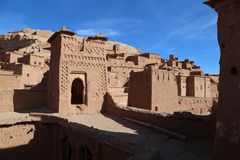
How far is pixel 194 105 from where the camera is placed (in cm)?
2272

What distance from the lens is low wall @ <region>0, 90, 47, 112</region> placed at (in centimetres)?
1612

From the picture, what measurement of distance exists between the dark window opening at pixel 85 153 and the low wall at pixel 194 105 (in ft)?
32.9

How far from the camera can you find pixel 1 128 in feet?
46.5

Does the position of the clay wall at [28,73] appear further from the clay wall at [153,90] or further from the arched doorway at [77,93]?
the clay wall at [153,90]

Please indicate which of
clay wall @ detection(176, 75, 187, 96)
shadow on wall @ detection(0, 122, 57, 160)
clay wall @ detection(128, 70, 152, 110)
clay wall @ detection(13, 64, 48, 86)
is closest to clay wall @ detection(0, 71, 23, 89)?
clay wall @ detection(13, 64, 48, 86)

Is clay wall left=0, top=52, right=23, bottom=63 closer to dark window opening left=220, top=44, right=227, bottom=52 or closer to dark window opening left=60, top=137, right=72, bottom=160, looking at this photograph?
dark window opening left=60, top=137, right=72, bottom=160

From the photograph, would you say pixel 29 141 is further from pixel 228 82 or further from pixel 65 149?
pixel 228 82

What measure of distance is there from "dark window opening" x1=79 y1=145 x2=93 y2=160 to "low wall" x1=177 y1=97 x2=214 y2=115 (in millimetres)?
10017

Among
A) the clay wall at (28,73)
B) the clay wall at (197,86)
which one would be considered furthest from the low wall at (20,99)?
the clay wall at (197,86)

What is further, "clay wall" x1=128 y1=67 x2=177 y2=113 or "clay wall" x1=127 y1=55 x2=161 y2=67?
"clay wall" x1=127 y1=55 x2=161 y2=67

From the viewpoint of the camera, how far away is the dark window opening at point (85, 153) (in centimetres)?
1213

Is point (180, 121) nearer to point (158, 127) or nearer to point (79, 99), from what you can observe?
Answer: point (158, 127)

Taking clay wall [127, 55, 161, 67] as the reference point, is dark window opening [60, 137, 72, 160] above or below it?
below

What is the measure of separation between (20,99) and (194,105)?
48.6 ft
